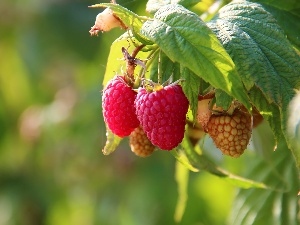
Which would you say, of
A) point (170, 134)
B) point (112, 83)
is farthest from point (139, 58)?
point (170, 134)

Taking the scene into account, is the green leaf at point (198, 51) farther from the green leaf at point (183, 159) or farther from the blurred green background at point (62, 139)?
the blurred green background at point (62, 139)

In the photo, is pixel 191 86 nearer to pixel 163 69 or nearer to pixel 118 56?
pixel 163 69

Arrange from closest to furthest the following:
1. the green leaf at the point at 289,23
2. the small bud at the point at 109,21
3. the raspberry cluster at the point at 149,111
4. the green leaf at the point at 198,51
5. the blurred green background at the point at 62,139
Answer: the green leaf at the point at 198,51 → the raspberry cluster at the point at 149,111 → the small bud at the point at 109,21 → the green leaf at the point at 289,23 → the blurred green background at the point at 62,139

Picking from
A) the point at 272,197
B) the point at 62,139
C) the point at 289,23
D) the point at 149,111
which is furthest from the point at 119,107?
the point at 62,139

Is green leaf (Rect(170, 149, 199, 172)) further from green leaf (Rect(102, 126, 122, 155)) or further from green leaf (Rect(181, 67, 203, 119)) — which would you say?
green leaf (Rect(181, 67, 203, 119))

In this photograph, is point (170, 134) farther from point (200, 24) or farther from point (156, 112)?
point (200, 24)

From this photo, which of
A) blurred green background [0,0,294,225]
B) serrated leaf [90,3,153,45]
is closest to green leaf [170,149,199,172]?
serrated leaf [90,3,153,45]

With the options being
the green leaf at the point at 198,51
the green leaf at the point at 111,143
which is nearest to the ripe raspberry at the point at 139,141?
the green leaf at the point at 111,143

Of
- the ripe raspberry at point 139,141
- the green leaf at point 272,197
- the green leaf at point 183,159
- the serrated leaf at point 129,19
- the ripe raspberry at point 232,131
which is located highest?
the serrated leaf at point 129,19
